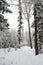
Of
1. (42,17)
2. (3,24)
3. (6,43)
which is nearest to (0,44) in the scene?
(6,43)

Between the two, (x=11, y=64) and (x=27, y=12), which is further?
(x=27, y=12)

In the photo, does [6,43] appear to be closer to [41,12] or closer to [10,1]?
[41,12]

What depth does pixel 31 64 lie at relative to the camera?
36.1ft

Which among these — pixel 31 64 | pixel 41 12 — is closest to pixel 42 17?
pixel 41 12

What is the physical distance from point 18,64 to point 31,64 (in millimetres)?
1122

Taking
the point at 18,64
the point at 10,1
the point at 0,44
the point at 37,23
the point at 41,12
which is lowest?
the point at 0,44

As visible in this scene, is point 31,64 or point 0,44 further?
point 0,44

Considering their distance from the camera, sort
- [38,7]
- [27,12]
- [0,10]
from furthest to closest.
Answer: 1. [27,12]
2. [38,7]
3. [0,10]

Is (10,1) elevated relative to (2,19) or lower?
elevated

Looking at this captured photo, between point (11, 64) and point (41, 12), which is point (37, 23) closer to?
point (41, 12)

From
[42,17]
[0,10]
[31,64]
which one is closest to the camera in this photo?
[31,64]

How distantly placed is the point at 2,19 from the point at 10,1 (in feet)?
6.14

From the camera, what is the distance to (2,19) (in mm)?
12102

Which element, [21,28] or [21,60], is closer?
[21,60]
